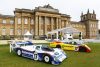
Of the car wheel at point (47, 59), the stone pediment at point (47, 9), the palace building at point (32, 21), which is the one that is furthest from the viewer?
the stone pediment at point (47, 9)

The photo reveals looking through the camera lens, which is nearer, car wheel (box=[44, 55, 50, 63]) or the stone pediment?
car wheel (box=[44, 55, 50, 63])

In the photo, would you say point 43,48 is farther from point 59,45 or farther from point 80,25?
point 80,25

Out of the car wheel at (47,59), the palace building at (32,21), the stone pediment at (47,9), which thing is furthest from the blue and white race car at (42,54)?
the stone pediment at (47,9)

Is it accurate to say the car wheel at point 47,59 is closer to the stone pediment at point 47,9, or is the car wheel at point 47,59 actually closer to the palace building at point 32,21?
the palace building at point 32,21

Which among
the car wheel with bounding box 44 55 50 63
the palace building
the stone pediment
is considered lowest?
the car wheel with bounding box 44 55 50 63

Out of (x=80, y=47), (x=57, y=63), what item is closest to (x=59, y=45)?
(x=80, y=47)

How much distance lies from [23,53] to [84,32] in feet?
243

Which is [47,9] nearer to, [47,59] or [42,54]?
[42,54]

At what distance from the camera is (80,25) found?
8500cm

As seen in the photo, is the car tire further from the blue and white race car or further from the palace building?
the palace building

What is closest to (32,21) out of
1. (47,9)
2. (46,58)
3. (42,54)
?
(47,9)

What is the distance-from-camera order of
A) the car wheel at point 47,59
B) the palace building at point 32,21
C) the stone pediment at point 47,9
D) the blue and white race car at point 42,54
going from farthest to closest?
the stone pediment at point 47,9 < the palace building at point 32,21 < the car wheel at point 47,59 < the blue and white race car at point 42,54

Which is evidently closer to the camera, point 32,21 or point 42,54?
point 42,54

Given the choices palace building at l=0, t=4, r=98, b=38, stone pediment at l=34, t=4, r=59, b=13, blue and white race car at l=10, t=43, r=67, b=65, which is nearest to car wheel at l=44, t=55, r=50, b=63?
blue and white race car at l=10, t=43, r=67, b=65
